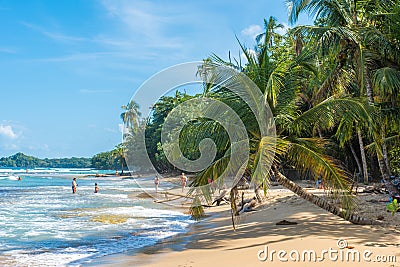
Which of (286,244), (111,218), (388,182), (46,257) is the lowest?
(46,257)

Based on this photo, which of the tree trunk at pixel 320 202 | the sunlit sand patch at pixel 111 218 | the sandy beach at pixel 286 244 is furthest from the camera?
the sunlit sand patch at pixel 111 218

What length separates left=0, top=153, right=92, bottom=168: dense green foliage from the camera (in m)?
181

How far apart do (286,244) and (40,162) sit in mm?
195592

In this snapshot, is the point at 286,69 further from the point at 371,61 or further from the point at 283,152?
the point at 371,61

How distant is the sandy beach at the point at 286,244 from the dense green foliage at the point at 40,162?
173752 millimetres

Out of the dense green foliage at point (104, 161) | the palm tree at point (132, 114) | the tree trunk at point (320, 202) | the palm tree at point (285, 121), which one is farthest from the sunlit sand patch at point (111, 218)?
the dense green foliage at point (104, 161)

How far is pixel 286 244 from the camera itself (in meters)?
7.98

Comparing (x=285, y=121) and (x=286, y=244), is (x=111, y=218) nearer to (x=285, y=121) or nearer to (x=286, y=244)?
(x=286, y=244)

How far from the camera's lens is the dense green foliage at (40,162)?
180875 mm

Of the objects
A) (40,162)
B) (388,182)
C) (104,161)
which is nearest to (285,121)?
(388,182)

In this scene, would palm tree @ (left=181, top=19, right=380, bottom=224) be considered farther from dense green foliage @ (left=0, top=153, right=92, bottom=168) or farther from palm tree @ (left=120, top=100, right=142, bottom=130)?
dense green foliage @ (left=0, top=153, right=92, bottom=168)

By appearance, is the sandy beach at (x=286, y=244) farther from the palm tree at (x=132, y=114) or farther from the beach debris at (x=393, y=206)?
the palm tree at (x=132, y=114)

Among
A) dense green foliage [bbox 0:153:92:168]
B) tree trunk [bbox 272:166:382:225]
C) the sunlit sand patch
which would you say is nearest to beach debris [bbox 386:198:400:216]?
tree trunk [bbox 272:166:382:225]

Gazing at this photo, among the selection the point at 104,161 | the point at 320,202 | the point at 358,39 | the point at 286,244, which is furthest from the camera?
the point at 104,161
